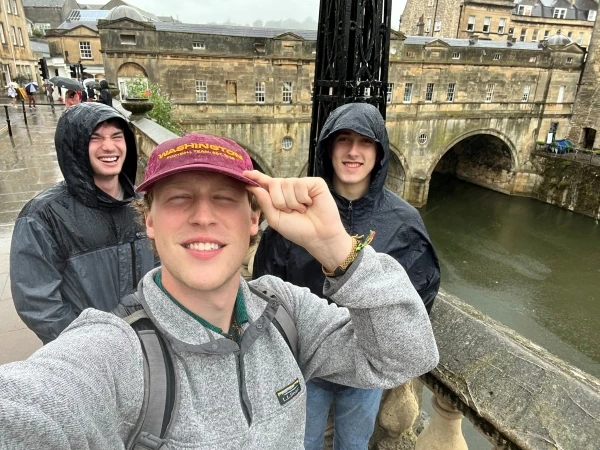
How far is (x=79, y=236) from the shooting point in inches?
79.7

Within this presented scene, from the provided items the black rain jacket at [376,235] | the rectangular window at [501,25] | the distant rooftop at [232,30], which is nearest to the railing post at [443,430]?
the black rain jacket at [376,235]

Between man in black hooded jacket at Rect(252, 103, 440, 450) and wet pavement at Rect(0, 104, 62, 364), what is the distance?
8.08 ft

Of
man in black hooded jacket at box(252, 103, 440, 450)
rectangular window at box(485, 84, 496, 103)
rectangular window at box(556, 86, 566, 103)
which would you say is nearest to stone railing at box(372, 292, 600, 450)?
man in black hooded jacket at box(252, 103, 440, 450)

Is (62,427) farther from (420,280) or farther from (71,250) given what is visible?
(420,280)

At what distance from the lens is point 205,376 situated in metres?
1.01

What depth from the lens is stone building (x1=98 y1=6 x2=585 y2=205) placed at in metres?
18.9

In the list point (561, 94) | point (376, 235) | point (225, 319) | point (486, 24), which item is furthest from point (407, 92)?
point (225, 319)

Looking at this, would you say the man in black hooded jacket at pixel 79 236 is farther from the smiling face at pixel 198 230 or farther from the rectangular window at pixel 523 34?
the rectangular window at pixel 523 34

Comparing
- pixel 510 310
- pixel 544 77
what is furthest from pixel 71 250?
pixel 544 77

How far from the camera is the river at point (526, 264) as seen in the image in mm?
12719

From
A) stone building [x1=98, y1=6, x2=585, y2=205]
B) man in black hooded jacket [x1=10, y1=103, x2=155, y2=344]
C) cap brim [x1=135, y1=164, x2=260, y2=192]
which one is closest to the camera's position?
cap brim [x1=135, y1=164, x2=260, y2=192]

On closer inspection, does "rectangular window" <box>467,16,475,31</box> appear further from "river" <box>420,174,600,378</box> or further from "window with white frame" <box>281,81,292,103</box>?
"window with white frame" <box>281,81,292,103</box>

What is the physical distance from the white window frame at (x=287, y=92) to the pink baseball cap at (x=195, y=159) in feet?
67.7

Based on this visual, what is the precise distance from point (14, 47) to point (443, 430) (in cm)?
4213
